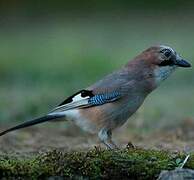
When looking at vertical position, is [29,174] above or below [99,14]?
above

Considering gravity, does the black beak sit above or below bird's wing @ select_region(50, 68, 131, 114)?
above

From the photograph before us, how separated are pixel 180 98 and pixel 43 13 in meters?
17.6

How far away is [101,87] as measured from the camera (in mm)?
10250

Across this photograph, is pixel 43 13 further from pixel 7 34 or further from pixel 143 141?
pixel 143 141

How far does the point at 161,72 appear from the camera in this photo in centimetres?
1015

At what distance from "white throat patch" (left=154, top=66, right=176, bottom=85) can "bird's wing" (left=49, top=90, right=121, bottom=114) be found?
0.45m

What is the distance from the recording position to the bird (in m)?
10.0

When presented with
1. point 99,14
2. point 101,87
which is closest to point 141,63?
point 101,87

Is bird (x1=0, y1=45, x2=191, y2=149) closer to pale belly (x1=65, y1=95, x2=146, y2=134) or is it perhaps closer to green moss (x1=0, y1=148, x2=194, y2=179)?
pale belly (x1=65, y1=95, x2=146, y2=134)

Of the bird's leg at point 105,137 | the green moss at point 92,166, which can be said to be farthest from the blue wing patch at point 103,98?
the green moss at point 92,166

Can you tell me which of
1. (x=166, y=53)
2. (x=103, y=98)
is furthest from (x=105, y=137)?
(x=166, y=53)

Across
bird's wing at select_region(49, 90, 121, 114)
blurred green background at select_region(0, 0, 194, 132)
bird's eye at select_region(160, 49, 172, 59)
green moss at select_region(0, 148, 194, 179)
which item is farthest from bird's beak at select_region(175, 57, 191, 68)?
blurred green background at select_region(0, 0, 194, 132)

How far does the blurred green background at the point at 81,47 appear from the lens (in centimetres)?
1559

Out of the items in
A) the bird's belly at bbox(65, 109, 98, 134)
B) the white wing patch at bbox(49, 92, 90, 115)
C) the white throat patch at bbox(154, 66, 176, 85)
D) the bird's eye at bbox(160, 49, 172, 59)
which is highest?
the bird's eye at bbox(160, 49, 172, 59)
